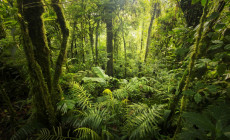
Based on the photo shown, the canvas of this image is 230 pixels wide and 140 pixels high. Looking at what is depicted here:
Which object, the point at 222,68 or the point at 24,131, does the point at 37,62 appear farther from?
the point at 222,68

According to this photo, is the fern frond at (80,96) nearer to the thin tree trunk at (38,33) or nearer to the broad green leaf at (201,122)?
the thin tree trunk at (38,33)

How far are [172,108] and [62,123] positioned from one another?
2449 mm

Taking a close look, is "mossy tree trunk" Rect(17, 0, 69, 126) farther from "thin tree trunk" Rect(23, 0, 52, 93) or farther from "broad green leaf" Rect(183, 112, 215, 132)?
"broad green leaf" Rect(183, 112, 215, 132)

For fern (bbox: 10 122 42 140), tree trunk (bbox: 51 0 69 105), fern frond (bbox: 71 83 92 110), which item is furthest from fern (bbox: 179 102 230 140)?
fern (bbox: 10 122 42 140)

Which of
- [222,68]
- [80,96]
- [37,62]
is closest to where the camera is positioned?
[222,68]

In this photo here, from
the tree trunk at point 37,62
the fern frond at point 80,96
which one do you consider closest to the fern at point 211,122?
the fern frond at point 80,96

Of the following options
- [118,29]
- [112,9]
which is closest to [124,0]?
[112,9]

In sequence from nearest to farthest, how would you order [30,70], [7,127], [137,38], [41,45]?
[30,70]
[41,45]
[7,127]
[137,38]

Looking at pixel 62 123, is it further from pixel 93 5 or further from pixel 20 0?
pixel 93 5

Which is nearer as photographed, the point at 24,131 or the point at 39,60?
the point at 24,131

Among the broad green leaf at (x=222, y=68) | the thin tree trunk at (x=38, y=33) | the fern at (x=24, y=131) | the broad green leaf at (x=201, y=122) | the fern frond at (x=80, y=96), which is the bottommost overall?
the fern at (x=24, y=131)

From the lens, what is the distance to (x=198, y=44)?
1.14m

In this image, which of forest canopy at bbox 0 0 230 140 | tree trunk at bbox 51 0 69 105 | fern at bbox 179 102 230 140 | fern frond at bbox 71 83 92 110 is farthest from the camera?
fern frond at bbox 71 83 92 110

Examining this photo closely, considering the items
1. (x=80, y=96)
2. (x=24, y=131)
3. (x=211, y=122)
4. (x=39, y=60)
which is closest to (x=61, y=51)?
(x=39, y=60)
